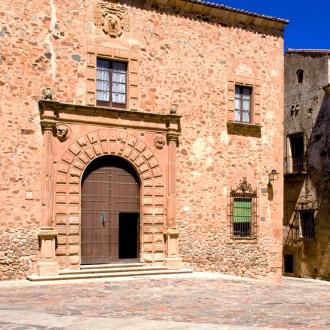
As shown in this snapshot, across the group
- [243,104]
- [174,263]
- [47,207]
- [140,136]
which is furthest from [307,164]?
[47,207]

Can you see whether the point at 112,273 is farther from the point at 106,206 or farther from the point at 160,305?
the point at 160,305

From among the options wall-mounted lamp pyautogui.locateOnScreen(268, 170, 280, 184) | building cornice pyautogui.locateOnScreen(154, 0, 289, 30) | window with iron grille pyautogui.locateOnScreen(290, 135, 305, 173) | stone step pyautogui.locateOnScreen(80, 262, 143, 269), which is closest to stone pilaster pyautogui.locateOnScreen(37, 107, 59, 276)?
stone step pyautogui.locateOnScreen(80, 262, 143, 269)

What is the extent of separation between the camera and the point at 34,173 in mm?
13352

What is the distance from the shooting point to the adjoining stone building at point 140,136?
13.3 meters

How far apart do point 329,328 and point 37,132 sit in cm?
847

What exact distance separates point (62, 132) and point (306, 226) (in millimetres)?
12544

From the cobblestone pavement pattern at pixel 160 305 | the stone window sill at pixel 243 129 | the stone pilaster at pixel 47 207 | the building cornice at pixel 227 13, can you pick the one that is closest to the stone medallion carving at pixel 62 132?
the stone pilaster at pixel 47 207

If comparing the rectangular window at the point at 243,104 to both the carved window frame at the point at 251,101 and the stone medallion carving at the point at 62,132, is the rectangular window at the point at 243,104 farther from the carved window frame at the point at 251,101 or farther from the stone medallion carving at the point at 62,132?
the stone medallion carving at the point at 62,132

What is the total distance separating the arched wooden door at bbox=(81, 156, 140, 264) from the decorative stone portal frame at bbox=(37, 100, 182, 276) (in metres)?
0.24

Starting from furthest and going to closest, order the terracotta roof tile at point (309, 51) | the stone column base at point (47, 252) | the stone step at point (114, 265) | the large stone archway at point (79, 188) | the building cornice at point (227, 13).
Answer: the terracotta roof tile at point (309, 51), the building cornice at point (227, 13), the stone step at point (114, 265), the large stone archway at point (79, 188), the stone column base at point (47, 252)

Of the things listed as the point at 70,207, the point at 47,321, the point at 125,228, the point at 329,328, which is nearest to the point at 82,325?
the point at 47,321

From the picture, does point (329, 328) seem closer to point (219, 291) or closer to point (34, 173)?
point (219, 291)

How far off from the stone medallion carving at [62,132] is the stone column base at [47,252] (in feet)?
7.39

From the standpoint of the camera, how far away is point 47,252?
43.1 feet
